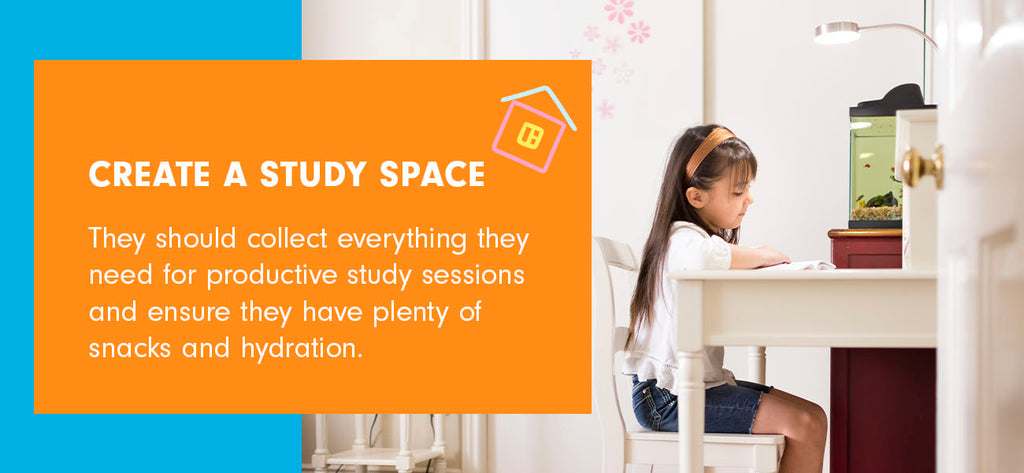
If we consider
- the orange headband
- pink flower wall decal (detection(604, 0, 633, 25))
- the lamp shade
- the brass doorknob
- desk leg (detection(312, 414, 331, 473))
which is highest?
pink flower wall decal (detection(604, 0, 633, 25))

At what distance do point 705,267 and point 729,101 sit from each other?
118cm

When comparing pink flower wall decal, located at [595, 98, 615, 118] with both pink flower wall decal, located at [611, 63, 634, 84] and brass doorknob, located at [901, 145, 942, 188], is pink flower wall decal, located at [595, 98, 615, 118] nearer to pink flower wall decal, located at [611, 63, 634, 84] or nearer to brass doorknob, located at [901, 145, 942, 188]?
pink flower wall decal, located at [611, 63, 634, 84]

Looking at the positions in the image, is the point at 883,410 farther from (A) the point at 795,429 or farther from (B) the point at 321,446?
(B) the point at 321,446

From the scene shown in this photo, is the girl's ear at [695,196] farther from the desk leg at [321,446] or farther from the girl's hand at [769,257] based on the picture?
the desk leg at [321,446]

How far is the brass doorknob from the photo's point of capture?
26.5 inches

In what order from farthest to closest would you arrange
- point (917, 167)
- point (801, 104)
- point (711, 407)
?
point (801, 104) → point (711, 407) → point (917, 167)

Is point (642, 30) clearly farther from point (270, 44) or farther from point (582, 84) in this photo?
point (270, 44)

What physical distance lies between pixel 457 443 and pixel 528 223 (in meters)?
0.68

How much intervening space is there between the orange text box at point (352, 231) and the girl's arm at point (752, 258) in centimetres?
110

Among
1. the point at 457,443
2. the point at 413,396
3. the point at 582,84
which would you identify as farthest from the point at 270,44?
the point at 457,443

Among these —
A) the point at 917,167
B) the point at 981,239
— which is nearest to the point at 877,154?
the point at 917,167

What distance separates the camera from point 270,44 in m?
2.60

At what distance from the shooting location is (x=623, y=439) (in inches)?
65.6

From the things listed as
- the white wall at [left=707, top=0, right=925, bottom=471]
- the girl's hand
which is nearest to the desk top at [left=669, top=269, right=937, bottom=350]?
the girl's hand
